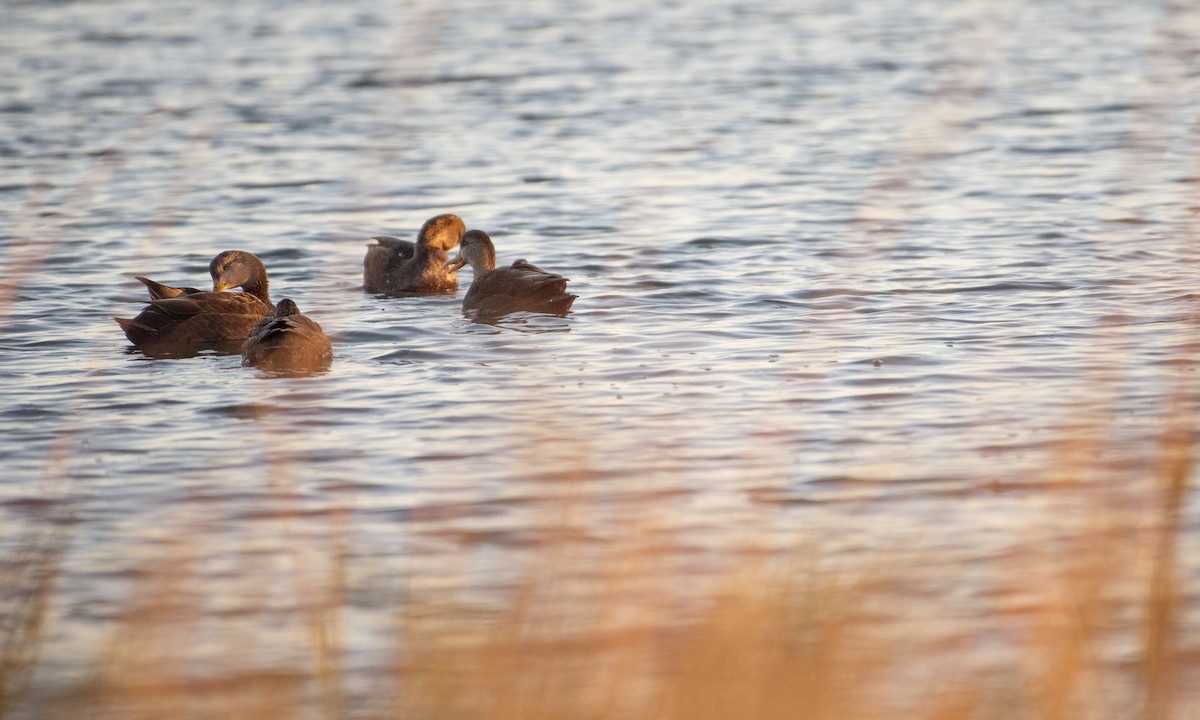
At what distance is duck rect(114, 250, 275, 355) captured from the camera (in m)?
9.30

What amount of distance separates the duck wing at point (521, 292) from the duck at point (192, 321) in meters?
1.33

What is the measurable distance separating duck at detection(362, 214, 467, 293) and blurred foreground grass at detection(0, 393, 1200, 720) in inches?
247

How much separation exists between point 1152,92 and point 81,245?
9.32m

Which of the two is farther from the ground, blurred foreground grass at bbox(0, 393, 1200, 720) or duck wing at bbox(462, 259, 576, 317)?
blurred foreground grass at bbox(0, 393, 1200, 720)

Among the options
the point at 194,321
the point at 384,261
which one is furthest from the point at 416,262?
the point at 194,321

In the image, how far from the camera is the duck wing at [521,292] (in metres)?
9.98

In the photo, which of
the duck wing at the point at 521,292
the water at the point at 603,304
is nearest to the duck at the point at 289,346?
the water at the point at 603,304

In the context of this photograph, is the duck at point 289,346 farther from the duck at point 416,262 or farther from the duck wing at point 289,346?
the duck at point 416,262

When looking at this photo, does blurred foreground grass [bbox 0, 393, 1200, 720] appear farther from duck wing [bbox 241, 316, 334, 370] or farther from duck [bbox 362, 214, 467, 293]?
duck [bbox 362, 214, 467, 293]

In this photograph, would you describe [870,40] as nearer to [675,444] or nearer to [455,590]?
[675,444]

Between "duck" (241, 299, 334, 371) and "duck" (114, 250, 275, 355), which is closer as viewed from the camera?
"duck" (241, 299, 334, 371)

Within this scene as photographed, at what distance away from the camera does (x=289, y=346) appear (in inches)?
334

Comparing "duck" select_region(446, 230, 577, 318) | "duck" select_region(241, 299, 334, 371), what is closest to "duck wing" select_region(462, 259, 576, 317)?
"duck" select_region(446, 230, 577, 318)

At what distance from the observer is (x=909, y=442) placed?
6801 mm
